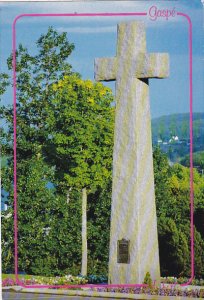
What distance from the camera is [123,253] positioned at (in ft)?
49.1

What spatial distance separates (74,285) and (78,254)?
155 centimetres

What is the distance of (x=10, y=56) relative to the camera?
14.3 m

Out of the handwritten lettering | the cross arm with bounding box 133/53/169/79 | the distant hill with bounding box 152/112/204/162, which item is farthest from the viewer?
the cross arm with bounding box 133/53/169/79

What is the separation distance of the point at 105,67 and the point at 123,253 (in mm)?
1908

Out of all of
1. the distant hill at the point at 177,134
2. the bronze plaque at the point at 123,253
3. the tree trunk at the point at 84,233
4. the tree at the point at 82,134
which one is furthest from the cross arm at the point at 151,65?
the tree trunk at the point at 84,233

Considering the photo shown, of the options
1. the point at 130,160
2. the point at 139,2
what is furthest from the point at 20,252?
the point at 139,2

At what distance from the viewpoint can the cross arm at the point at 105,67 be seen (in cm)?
1466

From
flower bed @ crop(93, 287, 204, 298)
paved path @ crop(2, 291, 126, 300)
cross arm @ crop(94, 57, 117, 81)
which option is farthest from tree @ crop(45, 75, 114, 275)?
paved path @ crop(2, 291, 126, 300)

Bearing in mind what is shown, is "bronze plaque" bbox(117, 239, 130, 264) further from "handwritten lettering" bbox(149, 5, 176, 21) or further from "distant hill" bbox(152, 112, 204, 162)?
"handwritten lettering" bbox(149, 5, 176, 21)

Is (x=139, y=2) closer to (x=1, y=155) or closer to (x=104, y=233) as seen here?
(x=1, y=155)

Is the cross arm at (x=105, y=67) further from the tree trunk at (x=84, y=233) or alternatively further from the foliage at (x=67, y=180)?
the tree trunk at (x=84, y=233)

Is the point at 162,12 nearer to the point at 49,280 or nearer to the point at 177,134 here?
the point at 177,134

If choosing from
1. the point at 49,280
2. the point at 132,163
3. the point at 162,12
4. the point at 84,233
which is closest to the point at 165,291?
the point at 132,163

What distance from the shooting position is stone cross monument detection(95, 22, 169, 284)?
1466cm
